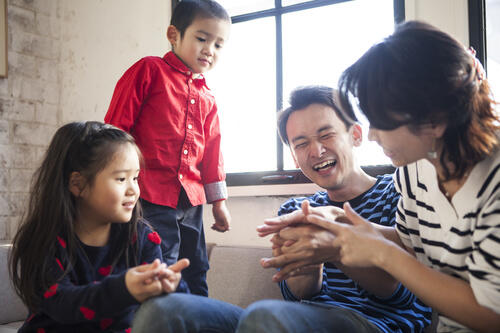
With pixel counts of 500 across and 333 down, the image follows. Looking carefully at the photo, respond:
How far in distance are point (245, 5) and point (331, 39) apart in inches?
25.5

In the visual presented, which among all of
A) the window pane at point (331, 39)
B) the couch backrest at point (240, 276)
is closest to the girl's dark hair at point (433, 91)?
the couch backrest at point (240, 276)

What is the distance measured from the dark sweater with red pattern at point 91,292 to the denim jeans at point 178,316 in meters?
0.05

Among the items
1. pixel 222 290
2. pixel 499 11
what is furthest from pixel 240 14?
pixel 222 290

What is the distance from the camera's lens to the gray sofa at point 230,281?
193cm

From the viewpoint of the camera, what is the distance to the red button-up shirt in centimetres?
167

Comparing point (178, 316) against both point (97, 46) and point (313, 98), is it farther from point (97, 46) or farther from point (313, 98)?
point (97, 46)

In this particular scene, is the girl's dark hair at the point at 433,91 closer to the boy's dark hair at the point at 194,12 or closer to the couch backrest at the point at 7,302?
the boy's dark hair at the point at 194,12

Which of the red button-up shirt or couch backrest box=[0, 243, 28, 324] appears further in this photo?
couch backrest box=[0, 243, 28, 324]

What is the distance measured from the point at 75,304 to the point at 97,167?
406mm

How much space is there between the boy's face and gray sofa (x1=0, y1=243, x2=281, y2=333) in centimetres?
87

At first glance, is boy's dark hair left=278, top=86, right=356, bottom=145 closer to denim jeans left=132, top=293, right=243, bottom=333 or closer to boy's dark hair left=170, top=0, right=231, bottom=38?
boy's dark hair left=170, top=0, right=231, bottom=38

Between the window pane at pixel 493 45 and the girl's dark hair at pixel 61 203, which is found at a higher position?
the window pane at pixel 493 45

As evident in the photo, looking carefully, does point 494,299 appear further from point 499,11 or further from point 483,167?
point 499,11

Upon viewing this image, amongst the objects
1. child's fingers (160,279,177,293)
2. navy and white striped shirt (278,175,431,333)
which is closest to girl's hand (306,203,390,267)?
navy and white striped shirt (278,175,431,333)
